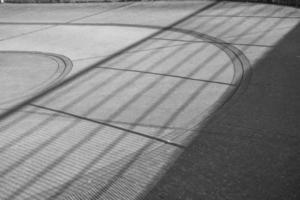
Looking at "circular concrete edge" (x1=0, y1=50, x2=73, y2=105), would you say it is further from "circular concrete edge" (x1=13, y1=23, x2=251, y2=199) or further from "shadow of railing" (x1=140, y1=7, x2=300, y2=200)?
"shadow of railing" (x1=140, y1=7, x2=300, y2=200)

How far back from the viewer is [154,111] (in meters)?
5.68

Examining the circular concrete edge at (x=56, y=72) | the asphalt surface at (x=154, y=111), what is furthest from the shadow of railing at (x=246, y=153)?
the circular concrete edge at (x=56, y=72)

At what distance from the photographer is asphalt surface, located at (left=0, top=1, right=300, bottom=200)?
404cm

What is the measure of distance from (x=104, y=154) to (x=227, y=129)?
150cm

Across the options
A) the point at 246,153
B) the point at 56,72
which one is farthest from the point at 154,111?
the point at 56,72

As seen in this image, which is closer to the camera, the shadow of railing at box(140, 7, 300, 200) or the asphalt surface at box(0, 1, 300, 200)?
the shadow of railing at box(140, 7, 300, 200)

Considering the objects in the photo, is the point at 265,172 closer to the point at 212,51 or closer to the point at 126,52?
the point at 212,51

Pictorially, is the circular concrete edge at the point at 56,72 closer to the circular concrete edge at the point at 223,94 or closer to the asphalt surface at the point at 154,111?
the asphalt surface at the point at 154,111

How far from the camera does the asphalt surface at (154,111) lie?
13.3 ft

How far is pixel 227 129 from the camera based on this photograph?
4.95m

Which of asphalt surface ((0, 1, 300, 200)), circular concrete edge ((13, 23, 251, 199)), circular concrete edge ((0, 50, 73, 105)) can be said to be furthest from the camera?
circular concrete edge ((0, 50, 73, 105))

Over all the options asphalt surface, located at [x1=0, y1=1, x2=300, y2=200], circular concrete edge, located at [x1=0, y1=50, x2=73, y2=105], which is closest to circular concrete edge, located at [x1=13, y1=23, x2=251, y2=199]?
asphalt surface, located at [x1=0, y1=1, x2=300, y2=200]

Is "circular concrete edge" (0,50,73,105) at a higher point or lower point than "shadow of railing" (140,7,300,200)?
higher

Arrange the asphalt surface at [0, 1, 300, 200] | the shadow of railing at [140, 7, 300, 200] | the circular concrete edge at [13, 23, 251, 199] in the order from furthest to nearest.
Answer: the circular concrete edge at [13, 23, 251, 199], the asphalt surface at [0, 1, 300, 200], the shadow of railing at [140, 7, 300, 200]
